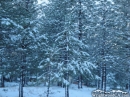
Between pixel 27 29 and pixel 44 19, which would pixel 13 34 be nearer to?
pixel 27 29

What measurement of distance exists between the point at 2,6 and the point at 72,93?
11541mm

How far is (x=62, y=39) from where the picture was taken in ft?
61.7

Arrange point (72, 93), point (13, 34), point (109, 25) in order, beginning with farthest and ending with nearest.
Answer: point (109, 25), point (72, 93), point (13, 34)

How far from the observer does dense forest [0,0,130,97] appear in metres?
17.1

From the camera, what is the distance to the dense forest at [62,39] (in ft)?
56.0

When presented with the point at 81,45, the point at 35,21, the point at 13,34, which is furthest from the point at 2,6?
the point at 81,45

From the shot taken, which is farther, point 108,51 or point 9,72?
point 108,51

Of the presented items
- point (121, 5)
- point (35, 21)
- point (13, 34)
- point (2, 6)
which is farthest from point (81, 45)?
Result: point (121, 5)

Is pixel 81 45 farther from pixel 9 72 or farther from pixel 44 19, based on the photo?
pixel 9 72

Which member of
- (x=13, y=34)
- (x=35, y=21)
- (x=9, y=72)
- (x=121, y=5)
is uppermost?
(x=121, y=5)

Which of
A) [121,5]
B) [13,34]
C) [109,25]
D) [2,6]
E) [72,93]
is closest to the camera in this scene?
[2,6]

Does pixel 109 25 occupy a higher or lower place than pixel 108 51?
higher

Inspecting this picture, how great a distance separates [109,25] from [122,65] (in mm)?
5178

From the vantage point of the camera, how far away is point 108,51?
23.6 m
